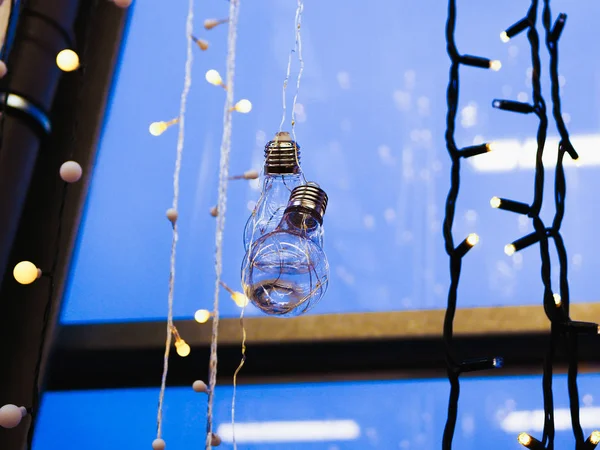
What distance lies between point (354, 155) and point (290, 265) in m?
0.70

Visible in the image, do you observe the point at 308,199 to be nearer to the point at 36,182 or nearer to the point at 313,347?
the point at 313,347

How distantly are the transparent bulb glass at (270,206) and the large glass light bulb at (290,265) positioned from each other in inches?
3.5

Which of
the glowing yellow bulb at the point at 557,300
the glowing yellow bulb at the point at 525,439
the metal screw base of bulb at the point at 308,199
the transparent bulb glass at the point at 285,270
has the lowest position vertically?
the glowing yellow bulb at the point at 525,439

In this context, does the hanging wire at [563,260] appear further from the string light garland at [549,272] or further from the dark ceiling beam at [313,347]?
the dark ceiling beam at [313,347]

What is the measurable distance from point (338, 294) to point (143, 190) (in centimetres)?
44

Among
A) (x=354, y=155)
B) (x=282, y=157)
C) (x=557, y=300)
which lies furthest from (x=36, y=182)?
(x=557, y=300)

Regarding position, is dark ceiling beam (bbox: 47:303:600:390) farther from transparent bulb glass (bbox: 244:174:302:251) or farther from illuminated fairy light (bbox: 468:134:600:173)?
transparent bulb glass (bbox: 244:174:302:251)

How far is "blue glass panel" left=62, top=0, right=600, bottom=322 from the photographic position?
1.39m

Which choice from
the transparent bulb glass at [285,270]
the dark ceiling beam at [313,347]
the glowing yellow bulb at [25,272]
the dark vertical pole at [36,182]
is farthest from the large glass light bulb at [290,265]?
the dark vertical pole at [36,182]

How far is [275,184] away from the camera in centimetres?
100

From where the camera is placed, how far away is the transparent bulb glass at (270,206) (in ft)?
3.13

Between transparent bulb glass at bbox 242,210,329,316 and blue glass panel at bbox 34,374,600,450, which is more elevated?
transparent bulb glass at bbox 242,210,329,316

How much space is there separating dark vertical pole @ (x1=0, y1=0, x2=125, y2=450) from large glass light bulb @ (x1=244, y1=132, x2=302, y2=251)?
18.4 inches

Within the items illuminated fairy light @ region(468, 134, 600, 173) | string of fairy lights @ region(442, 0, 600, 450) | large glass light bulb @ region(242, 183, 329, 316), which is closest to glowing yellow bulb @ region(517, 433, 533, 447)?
string of fairy lights @ region(442, 0, 600, 450)
